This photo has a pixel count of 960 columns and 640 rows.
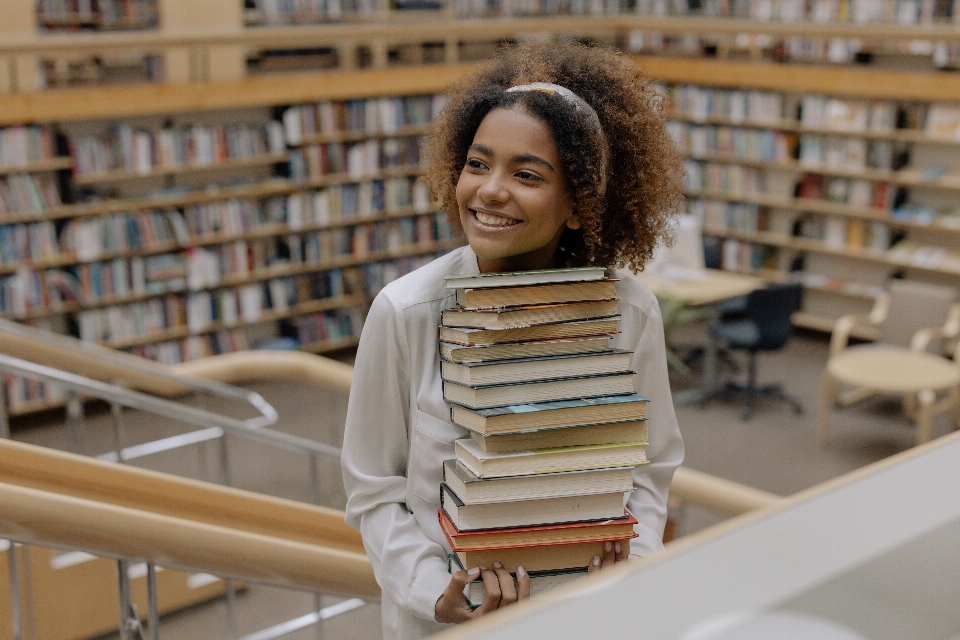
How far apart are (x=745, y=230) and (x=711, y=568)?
808 cm

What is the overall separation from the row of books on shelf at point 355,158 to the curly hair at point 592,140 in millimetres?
5966

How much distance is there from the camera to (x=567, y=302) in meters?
1.33

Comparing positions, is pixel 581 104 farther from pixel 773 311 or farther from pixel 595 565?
pixel 773 311

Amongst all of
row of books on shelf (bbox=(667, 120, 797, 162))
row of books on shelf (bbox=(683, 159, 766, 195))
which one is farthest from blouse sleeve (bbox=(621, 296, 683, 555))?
row of books on shelf (bbox=(683, 159, 766, 195))

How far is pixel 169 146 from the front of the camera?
263 inches

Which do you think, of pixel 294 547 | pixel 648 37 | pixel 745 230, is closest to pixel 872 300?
pixel 745 230

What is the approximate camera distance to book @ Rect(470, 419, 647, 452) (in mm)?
1283

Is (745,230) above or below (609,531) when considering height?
below

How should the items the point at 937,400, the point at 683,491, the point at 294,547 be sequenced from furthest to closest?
1. the point at 937,400
2. the point at 683,491
3. the point at 294,547

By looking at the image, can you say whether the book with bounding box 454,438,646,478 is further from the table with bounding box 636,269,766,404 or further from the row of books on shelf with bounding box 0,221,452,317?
the row of books on shelf with bounding box 0,221,452,317

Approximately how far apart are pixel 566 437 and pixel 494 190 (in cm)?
33

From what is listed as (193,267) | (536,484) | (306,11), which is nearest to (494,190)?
(536,484)

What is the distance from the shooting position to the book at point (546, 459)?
4.18 feet

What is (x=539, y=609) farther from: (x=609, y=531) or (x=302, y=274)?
(x=302, y=274)
